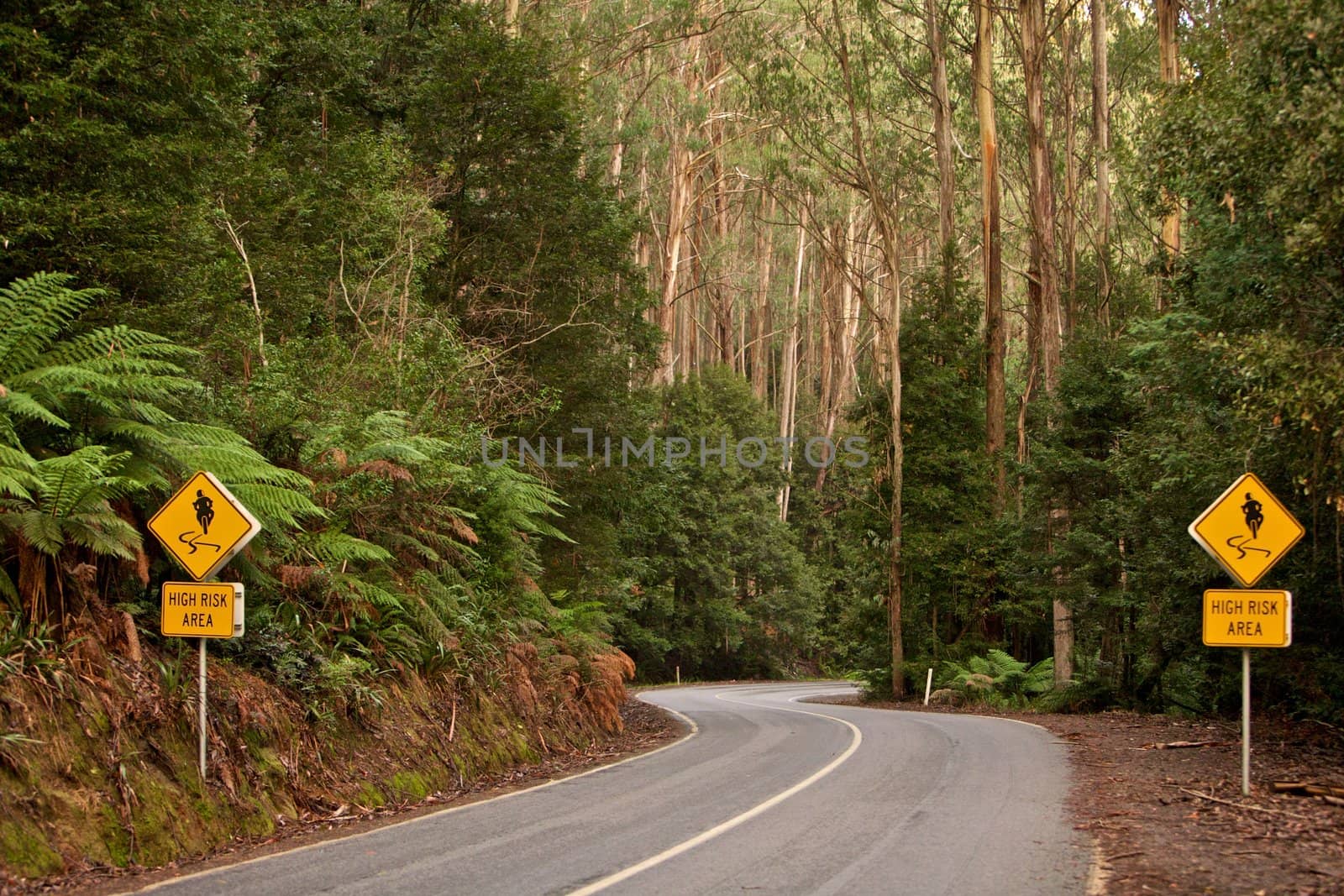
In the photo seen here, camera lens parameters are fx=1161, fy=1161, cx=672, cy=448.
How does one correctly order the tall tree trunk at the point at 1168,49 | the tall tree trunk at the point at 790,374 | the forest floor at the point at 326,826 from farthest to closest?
the tall tree trunk at the point at 790,374 < the tall tree trunk at the point at 1168,49 < the forest floor at the point at 326,826

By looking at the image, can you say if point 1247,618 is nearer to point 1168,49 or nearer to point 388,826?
point 388,826

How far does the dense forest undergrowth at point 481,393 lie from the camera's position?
9.18 m

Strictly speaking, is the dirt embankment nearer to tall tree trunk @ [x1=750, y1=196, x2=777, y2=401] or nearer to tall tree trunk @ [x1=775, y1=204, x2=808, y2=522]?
tall tree trunk @ [x1=775, y1=204, x2=808, y2=522]

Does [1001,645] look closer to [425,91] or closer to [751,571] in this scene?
[425,91]

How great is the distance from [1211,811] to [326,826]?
7.29 m

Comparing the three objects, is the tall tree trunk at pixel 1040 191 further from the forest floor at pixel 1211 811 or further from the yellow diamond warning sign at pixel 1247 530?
the yellow diamond warning sign at pixel 1247 530

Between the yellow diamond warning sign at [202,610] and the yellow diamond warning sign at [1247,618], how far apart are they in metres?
7.88

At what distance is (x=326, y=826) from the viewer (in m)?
9.28

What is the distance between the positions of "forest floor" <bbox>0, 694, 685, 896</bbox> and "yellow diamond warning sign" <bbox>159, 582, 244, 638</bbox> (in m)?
1.55

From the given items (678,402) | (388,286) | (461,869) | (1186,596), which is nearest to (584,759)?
(461,869)

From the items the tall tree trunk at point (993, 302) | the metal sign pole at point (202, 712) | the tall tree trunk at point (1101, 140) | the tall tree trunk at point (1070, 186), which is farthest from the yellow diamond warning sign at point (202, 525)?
the tall tree trunk at point (1101, 140)

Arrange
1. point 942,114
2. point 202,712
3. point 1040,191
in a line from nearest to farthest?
point 202,712 → point 1040,191 → point 942,114

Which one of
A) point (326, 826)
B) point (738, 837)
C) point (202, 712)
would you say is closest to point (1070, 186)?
point (738, 837)

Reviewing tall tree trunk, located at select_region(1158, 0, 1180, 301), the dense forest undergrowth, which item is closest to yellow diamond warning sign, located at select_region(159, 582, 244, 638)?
the dense forest undergrowth
